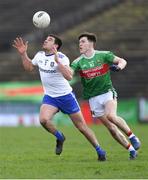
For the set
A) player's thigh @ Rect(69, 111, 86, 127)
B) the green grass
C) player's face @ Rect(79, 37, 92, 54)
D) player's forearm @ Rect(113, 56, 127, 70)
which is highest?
player's face @ Rect(79, 37, 92, 54)

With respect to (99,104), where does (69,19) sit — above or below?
above

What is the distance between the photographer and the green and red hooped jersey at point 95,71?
1350 centimetres

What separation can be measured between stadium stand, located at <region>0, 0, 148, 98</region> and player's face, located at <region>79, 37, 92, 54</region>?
2344 centimetres

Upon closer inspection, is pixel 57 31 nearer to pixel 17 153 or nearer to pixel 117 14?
pixel 117 14

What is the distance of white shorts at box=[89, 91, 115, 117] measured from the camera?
1362 cm

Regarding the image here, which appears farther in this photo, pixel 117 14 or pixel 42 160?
pixel 117 14

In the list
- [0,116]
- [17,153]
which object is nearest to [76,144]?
[17,153]

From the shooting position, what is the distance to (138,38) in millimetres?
42344

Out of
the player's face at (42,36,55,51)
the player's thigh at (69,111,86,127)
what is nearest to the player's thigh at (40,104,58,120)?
the player's thigh at (69,111,86,127)

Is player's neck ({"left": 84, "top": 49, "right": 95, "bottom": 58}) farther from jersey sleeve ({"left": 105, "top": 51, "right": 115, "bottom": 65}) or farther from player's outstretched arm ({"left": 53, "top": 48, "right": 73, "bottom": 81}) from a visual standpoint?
player's outstretched arm ({"left": 53, "top": 48, "right": 73, "bottom": 81})

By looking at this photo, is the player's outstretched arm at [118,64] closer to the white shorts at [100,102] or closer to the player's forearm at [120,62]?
the player's forearm at [120,62]

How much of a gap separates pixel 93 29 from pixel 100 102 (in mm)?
29681

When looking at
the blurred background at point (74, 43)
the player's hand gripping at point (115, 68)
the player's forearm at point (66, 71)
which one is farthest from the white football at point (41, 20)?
the blurred background at point (74, 43)

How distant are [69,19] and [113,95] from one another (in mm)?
30943
